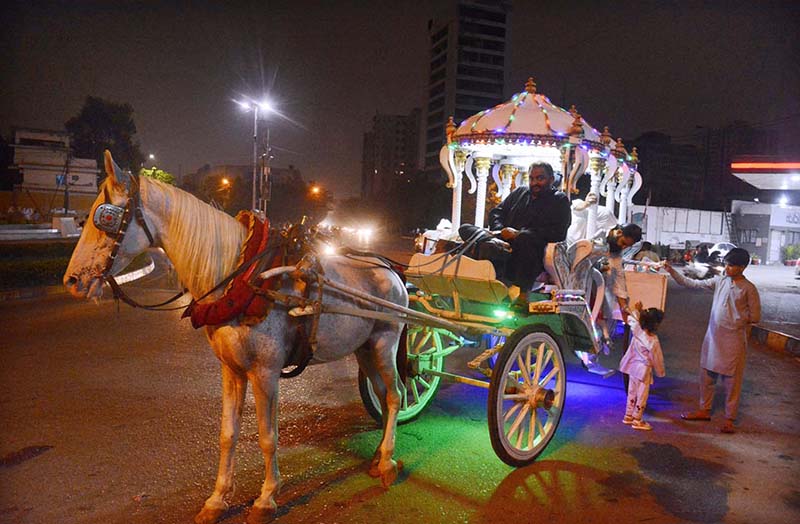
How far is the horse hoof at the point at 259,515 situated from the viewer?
357 centimetres

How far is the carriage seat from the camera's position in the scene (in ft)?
15.6

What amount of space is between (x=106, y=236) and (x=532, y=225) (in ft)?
11.8

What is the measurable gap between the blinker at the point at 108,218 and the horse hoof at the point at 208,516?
1.78 meters

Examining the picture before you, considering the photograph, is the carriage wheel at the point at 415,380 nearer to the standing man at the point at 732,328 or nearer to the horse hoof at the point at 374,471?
the horse hoof at the point at 374,471

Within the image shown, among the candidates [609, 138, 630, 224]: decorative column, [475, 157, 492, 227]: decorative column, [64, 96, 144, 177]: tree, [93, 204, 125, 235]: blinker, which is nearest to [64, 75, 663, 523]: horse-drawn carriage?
[93, 204, 125, 235]: blinker

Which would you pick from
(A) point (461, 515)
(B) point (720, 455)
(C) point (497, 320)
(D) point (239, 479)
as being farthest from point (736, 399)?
(D) point (239, 479)

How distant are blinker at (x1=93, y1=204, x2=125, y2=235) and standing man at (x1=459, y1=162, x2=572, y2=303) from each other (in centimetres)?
286

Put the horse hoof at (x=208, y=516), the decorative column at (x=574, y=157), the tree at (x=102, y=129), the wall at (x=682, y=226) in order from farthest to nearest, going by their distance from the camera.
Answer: the tree at (x=102, y=129) < the wall at (x=682, y=226) < the decorative column at (x=574, y=157) < the horse hoof at (x=208, y=516)

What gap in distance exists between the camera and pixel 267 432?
3650 mm

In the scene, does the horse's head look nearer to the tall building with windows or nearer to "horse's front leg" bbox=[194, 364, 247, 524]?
"horse's front leg" bbox=[194, 364, 247, 524]

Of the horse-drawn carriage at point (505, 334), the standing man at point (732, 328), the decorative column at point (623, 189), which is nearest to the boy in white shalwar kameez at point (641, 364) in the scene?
the horse-drawn carriage at point (505, 334)

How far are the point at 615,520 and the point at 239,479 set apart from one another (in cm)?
263

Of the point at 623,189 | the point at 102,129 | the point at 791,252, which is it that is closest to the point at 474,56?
the point at 102,129

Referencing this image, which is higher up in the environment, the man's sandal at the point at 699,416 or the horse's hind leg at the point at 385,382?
the horse's hind leg at the point at 385,382
